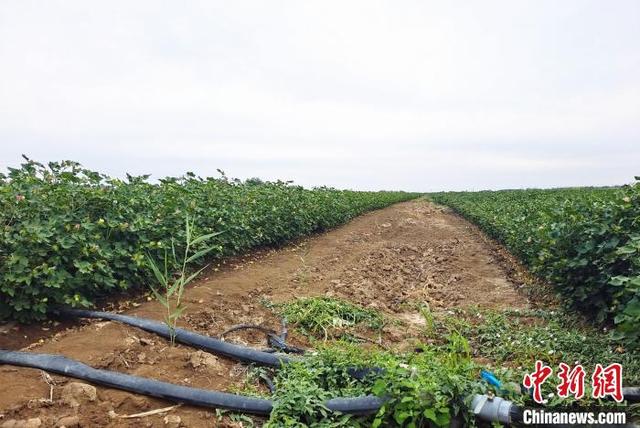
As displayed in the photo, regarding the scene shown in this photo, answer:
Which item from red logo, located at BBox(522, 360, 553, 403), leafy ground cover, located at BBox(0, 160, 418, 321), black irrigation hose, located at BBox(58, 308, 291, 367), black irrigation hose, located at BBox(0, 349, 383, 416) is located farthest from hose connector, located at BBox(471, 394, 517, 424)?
leafy ground cover, located at BBox(0, 160, 418, 321)

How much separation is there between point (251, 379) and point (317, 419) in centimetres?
72

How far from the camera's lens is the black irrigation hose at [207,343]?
141 inches

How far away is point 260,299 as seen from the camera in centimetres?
559

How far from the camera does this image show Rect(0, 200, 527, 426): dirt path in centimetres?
292

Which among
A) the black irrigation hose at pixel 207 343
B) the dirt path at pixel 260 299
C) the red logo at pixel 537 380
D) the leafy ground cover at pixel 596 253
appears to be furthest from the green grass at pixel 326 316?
the leafy ground cover at pixel 596 253

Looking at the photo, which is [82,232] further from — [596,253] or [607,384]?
[596,253]

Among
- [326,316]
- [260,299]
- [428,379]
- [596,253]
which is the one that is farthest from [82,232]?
[596,253]

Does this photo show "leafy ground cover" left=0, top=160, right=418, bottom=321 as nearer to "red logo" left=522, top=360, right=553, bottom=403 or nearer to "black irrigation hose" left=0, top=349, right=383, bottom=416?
"black irrigation hose" left=0, top=349, right=383, bottom=416

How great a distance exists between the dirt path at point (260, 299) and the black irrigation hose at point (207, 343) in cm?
7

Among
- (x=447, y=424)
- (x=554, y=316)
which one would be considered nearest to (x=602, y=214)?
(x=554, y=316)

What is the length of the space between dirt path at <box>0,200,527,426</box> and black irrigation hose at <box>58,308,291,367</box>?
7cm

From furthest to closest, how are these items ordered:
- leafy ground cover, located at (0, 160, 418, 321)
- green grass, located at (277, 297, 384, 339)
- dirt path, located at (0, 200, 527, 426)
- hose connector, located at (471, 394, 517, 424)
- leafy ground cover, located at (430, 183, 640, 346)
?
green grass, located at (277, 297, 384, 339) → leafy ground cover, located at (430, 183, 640, 346) → leafy ground cover, located at (0, 160, 418, 321) → dirt path, located at (0, 200, 527, 426) → hose connector, located at (471, 394, 517, 424)

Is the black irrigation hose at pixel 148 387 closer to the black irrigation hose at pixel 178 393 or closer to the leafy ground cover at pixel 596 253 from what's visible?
the black irrigation hose at pixel 178 393

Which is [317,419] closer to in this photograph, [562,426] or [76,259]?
[562,426]
